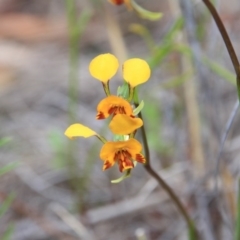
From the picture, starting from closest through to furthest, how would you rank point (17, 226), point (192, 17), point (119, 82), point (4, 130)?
point (192, 17) → point (17, 226) → point (4, 130) → point (119, 82)

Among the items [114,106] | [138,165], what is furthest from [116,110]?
[138,165]

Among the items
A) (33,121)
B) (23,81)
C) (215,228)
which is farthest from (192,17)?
(23,81)

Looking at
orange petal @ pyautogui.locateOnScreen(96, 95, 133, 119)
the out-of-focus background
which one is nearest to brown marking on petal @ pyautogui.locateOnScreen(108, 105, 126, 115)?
orange petal @ pyautogui.locateOnScreen(96, 95, 133, 119)

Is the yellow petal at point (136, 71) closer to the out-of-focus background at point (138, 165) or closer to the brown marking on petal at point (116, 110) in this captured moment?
the brown marking on petal at point (116, 110)

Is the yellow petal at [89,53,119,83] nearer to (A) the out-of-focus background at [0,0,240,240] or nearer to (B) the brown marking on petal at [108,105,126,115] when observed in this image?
(B) the brown marking on petal at [108,105,126,115]

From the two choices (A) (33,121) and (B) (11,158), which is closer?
(B) (11,158)

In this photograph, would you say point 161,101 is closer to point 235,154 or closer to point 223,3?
point 235,154

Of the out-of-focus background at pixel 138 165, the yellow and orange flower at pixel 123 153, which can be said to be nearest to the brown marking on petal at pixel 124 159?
the yellow and orange flower at pixel 123 153
